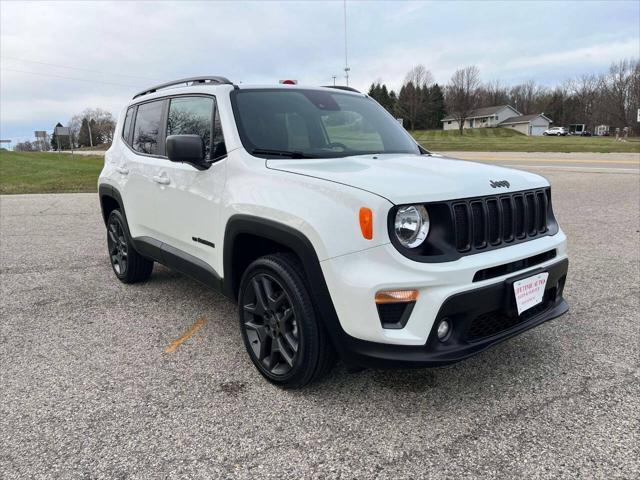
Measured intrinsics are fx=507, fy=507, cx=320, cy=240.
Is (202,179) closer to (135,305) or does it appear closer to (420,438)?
(135,305)

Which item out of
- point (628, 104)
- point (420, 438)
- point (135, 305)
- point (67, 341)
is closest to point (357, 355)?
point (420, 438)

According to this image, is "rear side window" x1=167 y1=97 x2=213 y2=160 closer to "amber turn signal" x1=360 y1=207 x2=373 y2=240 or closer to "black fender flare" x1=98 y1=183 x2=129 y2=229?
"black fender flare" x1=98 y1=183 x2=129 y2=229

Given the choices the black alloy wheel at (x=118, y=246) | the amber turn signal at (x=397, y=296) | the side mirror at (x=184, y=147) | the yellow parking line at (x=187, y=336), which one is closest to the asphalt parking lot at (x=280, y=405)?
the yellow parking line at (x=187, y=336)

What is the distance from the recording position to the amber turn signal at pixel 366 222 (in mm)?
2412

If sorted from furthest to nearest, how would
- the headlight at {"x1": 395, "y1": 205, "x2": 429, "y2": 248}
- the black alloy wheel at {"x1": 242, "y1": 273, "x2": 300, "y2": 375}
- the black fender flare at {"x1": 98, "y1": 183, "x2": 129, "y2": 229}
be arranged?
the black fender flare at {"x1": 98, "y1": 183, "x2": 129, "y2": 229} → the black alloy wheel at {"x1": 242, "y1": 273, "x2": 300, "y2": 375} → the headlight at {"x1": 395, "y1": 205, "x2": 429, "y2": 248}

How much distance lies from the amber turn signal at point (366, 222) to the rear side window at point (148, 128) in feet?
8.13

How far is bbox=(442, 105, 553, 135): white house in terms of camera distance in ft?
312

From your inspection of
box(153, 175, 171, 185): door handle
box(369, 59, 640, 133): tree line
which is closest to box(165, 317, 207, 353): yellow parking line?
box(153, 175, 171, 185): door handle

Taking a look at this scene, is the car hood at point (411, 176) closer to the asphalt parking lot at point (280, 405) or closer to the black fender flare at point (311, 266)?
the black fender flare at point (311, 266)

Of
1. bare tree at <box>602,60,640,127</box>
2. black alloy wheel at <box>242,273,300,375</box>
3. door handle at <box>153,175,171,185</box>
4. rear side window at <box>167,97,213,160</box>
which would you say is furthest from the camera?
bare tree at <box>602,60,640,127</box>

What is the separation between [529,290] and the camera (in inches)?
109

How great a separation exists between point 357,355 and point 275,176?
3.65ft

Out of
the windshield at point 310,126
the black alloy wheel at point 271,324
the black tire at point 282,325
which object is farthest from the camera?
the windshield at point 310,126

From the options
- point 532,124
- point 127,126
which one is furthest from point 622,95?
point 127,126
